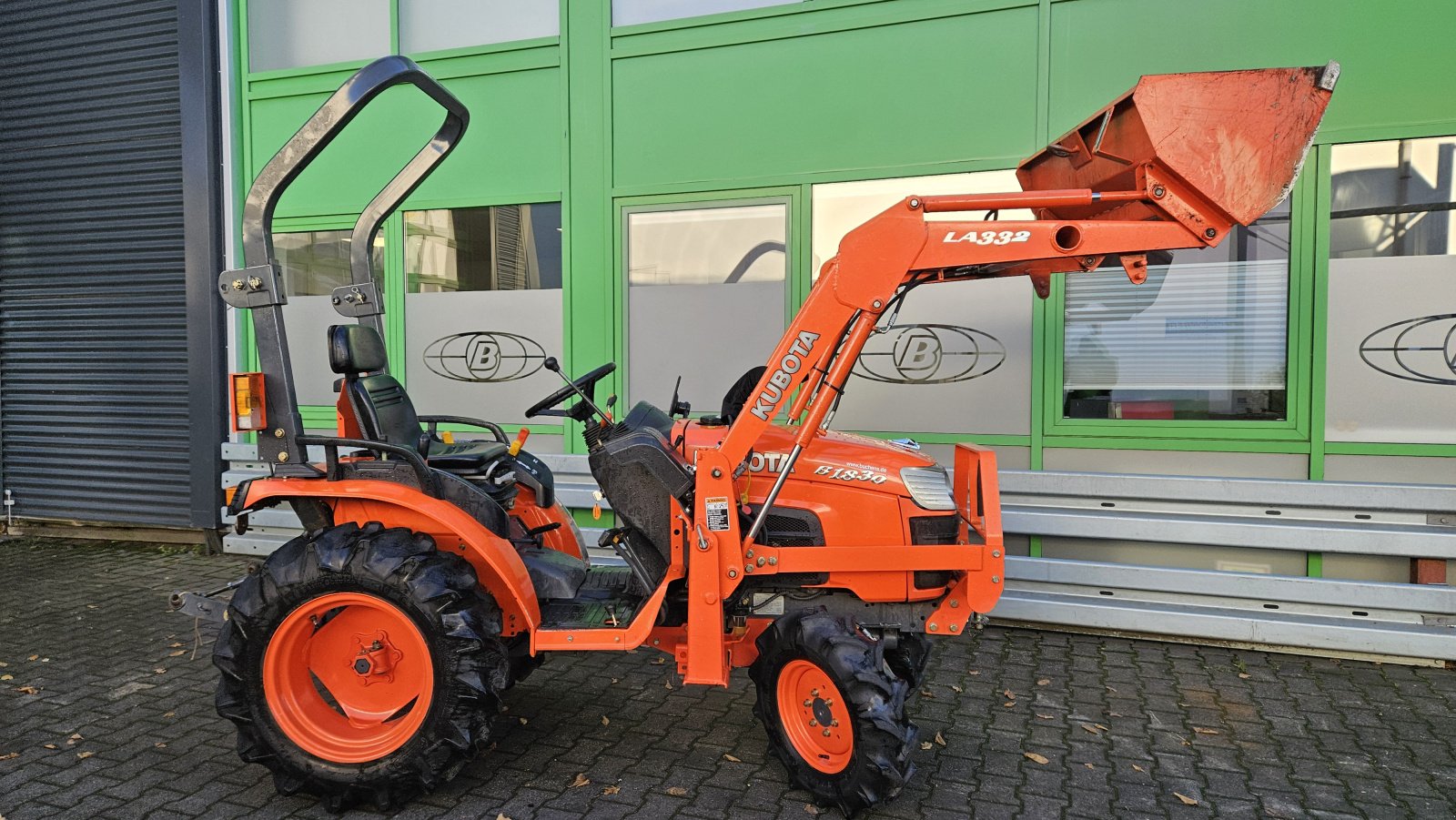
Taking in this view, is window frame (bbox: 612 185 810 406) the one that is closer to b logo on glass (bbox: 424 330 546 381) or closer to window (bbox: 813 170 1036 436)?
window (bbox: 813 170 1036 436)

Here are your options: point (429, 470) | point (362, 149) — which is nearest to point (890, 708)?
point (429, 470)

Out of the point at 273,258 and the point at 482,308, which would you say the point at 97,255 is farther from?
the point at 273,258

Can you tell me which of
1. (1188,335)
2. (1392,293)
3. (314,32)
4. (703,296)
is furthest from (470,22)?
Answer: (1392,293)

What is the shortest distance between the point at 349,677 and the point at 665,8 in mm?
4550

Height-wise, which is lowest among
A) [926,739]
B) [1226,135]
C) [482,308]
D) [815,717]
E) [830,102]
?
[926,739]

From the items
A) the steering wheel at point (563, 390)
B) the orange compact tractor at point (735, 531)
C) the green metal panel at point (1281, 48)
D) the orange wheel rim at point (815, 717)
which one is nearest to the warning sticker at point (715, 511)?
the orange compact tractor at point (735, 531)

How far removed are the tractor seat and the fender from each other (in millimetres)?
257

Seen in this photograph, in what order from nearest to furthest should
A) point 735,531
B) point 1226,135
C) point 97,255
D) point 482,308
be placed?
point 1226,135 → point 735,531 → point 482,308 → point 97,255

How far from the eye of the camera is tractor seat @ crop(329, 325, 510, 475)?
3.29m

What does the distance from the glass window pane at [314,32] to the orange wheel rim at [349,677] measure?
15.7 feet

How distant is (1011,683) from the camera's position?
4.10 m

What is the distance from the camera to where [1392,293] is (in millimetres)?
4449

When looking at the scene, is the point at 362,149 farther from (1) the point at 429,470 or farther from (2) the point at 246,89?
(1) the point at 429,470

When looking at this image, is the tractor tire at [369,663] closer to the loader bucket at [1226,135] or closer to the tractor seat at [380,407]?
the tractor seat at [380,407]
